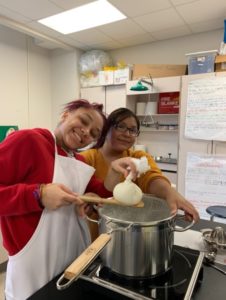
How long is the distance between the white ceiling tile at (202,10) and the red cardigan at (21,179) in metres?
2.00

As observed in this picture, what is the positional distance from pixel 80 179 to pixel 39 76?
2.83 meters

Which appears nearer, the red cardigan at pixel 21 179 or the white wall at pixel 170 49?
the red cardigan at pixel 21 179

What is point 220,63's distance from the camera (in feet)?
7.47

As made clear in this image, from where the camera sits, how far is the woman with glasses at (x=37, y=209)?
65cm

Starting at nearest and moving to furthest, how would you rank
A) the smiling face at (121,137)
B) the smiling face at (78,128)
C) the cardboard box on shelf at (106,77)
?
1. the smiling face at (78,128)
2. the smiling face at (121,137)
3. the cardboard box on shelf at (106,77)

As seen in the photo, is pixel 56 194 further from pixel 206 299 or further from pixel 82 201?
pixel 206 299

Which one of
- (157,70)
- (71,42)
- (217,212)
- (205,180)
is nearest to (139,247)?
(217,212)

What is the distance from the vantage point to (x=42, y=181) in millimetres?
745

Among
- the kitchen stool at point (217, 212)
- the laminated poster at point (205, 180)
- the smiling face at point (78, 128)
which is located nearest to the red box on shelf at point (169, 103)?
the laminated poster at point (205, 180)

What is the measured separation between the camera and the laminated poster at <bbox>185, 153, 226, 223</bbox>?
2.38 m

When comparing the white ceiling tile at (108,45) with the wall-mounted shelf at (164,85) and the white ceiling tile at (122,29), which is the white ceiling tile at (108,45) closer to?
the white ceiling tile at (122,29)

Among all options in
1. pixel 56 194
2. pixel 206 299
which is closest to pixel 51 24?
pixel 56 194

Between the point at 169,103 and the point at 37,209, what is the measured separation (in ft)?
8.08

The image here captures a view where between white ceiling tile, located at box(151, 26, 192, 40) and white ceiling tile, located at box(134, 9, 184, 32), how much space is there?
0.09 m
